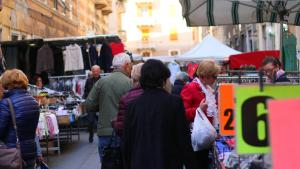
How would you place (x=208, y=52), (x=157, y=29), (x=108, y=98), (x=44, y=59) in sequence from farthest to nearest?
(x=157, y=29) → (x=208, y=52) → (x=44, y=59) → (x=108, y=98)

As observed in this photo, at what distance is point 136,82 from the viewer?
19.6 ft

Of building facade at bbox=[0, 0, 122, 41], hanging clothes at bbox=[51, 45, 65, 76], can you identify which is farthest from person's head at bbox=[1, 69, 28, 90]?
hanging clothes at bbox=[51, 45, 65, 76]

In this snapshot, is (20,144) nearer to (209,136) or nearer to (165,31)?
(209,136)

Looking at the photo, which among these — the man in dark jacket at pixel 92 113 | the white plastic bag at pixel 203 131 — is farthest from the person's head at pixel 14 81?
the man in dark jacket at pixel 92 113

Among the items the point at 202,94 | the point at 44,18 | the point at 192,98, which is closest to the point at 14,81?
the point at 192,98

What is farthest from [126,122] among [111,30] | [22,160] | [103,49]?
[111,30]

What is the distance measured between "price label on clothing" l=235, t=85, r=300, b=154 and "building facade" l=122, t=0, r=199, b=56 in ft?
220

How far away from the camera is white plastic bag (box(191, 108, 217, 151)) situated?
586 centimetres

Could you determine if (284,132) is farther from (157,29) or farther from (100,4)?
(157,29)

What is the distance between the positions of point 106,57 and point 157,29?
55.9 m

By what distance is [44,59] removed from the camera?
1598cm

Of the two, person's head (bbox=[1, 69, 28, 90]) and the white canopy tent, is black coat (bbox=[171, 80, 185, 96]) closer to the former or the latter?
person's head (bbox=[1, 69, 28, 90])

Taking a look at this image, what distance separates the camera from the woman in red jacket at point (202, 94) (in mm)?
6188

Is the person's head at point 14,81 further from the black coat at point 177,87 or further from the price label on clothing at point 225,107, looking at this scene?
the black coat at point 177,87
